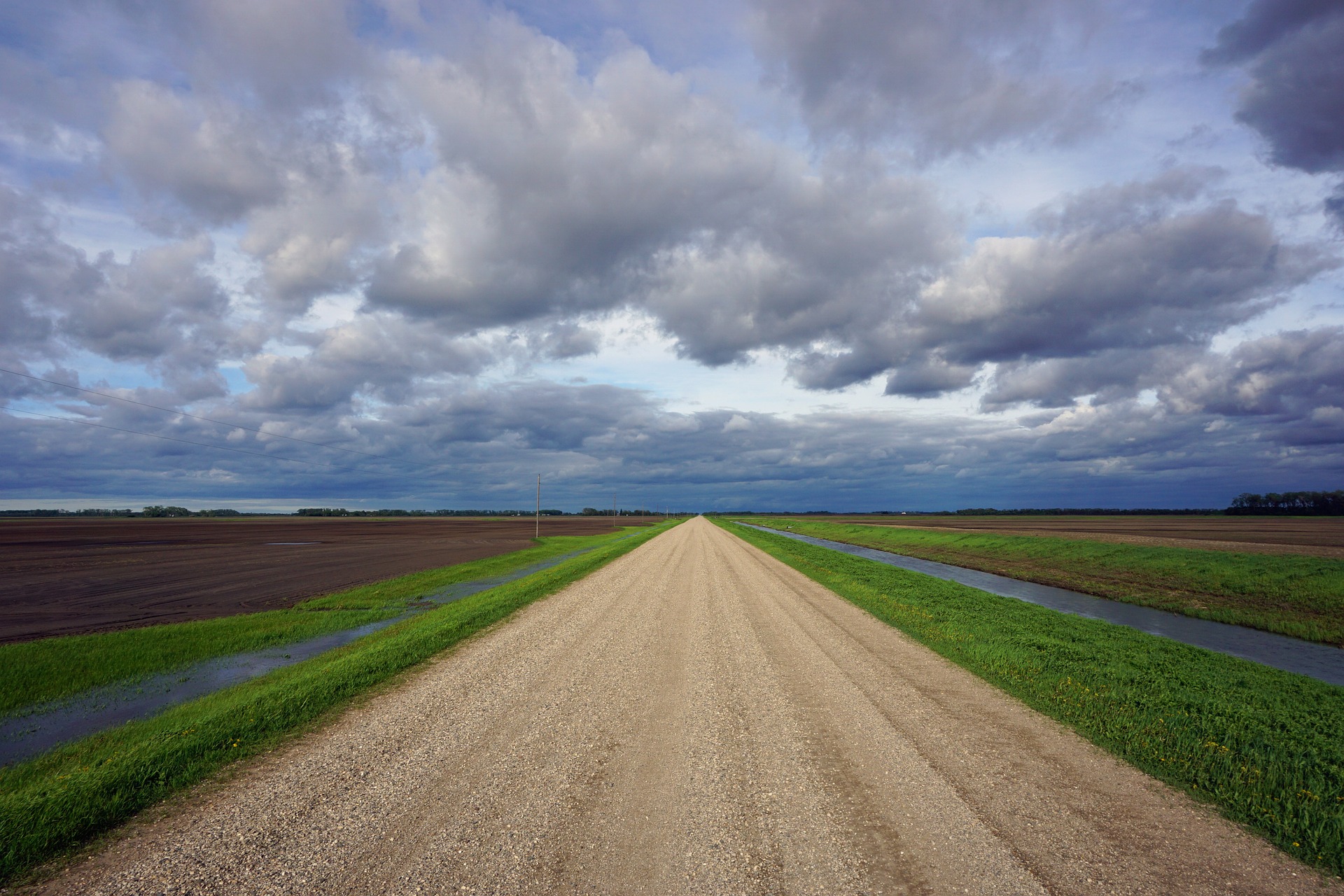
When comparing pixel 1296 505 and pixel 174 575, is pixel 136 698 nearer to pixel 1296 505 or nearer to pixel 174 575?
pixel 174 575

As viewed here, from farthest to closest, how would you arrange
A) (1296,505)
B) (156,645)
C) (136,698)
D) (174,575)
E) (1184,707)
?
(1296,505)
(174,575)
(156,645)
(136,698)
(1184,707)

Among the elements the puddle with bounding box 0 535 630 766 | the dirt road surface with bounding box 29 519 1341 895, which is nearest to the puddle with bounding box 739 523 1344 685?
the dirt road surface with bounding box 29 519 1341 895

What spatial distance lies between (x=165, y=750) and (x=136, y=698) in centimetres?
542

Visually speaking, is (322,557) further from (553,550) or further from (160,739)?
(160,739)

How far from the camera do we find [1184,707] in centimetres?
917

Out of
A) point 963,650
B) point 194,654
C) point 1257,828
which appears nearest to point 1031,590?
point 963,650

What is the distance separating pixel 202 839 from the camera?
538 centimetres

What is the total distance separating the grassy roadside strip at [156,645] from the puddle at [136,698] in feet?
1.69

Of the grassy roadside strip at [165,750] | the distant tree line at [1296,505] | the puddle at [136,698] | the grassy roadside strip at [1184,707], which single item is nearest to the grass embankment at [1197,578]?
the grassy roadside strip at [1184,707]

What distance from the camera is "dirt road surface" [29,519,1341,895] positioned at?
4.75m

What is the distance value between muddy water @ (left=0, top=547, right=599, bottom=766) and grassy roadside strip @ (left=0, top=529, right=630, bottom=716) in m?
0.55

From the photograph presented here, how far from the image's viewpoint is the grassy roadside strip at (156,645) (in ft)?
39.4

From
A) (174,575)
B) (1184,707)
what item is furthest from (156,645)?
(1184,707)

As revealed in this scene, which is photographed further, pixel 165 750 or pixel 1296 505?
pixel 1296 505
